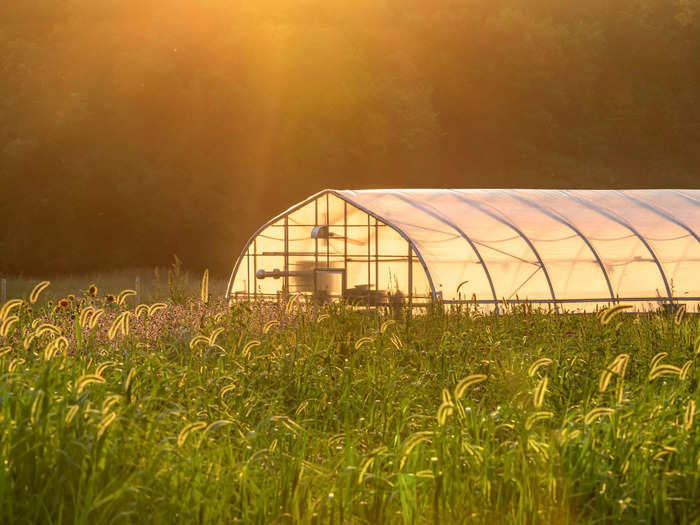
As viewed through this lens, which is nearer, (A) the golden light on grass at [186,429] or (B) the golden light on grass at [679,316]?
(A) the golden light on grass at [186,429]

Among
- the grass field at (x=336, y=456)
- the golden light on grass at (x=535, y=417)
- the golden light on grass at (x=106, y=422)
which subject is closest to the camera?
the golden light on grass at (x=106, y=422)

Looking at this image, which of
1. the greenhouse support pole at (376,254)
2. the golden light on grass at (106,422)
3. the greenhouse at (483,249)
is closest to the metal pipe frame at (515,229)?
Answer: the greenhouse at (483,249)

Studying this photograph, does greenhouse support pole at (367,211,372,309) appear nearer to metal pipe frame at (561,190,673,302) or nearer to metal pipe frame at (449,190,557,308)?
metal pipe frame at (449,190,557,308)

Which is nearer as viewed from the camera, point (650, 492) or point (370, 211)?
point (650, 492)

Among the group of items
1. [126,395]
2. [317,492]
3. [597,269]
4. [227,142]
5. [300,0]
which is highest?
[300,0]

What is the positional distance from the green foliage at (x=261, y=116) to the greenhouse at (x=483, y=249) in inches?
910

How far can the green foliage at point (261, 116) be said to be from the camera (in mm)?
45906

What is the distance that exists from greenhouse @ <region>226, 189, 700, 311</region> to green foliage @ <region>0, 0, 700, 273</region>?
75.8ft

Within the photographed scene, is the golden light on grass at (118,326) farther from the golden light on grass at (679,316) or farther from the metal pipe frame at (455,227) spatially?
the metal pipe frame at (455,227)

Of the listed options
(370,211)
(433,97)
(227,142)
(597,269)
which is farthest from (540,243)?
(433,97)

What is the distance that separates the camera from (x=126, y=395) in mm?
5703

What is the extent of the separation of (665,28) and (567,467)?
A: 6276 centimetres

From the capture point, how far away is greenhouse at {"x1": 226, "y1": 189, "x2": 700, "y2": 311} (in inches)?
810

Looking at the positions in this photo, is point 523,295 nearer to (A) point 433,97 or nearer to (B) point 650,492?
(B) point 650,492
